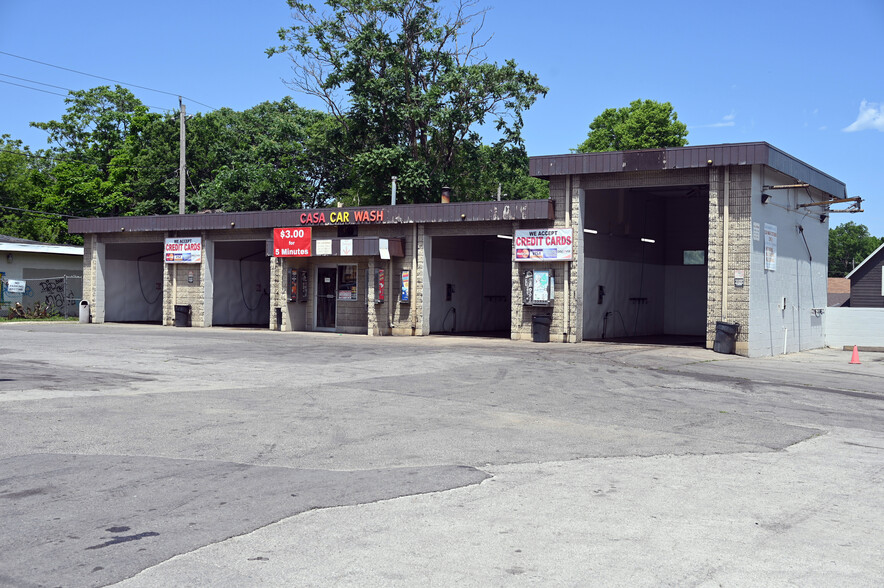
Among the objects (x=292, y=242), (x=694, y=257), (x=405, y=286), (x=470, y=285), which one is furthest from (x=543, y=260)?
(x=694, y=257)

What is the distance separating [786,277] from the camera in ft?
83.5

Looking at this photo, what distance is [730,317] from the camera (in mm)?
22438

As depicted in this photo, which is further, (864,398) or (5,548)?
(864,398)

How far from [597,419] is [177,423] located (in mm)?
5223

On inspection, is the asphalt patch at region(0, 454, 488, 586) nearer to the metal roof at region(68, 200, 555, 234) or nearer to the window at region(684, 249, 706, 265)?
the metal roof at region(68, 200, 555, 234)

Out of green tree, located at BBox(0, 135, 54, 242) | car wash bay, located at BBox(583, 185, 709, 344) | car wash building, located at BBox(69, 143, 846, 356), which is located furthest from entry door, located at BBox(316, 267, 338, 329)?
green tree, located at BBox(0, 135, 54, 242)

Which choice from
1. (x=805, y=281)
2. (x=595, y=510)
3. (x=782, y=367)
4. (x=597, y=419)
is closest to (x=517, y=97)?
(x=805, y=281)

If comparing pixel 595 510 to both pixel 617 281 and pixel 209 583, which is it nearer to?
pixel 209 583

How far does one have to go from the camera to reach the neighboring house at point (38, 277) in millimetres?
37312

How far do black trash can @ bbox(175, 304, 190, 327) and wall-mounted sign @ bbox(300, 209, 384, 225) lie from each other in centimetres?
646

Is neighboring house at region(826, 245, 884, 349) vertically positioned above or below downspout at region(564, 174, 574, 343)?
below

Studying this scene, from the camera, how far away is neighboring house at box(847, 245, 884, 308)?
121 ft

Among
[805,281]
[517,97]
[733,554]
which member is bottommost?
[733,554]

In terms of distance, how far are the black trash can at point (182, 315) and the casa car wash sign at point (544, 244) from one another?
13922 mm
